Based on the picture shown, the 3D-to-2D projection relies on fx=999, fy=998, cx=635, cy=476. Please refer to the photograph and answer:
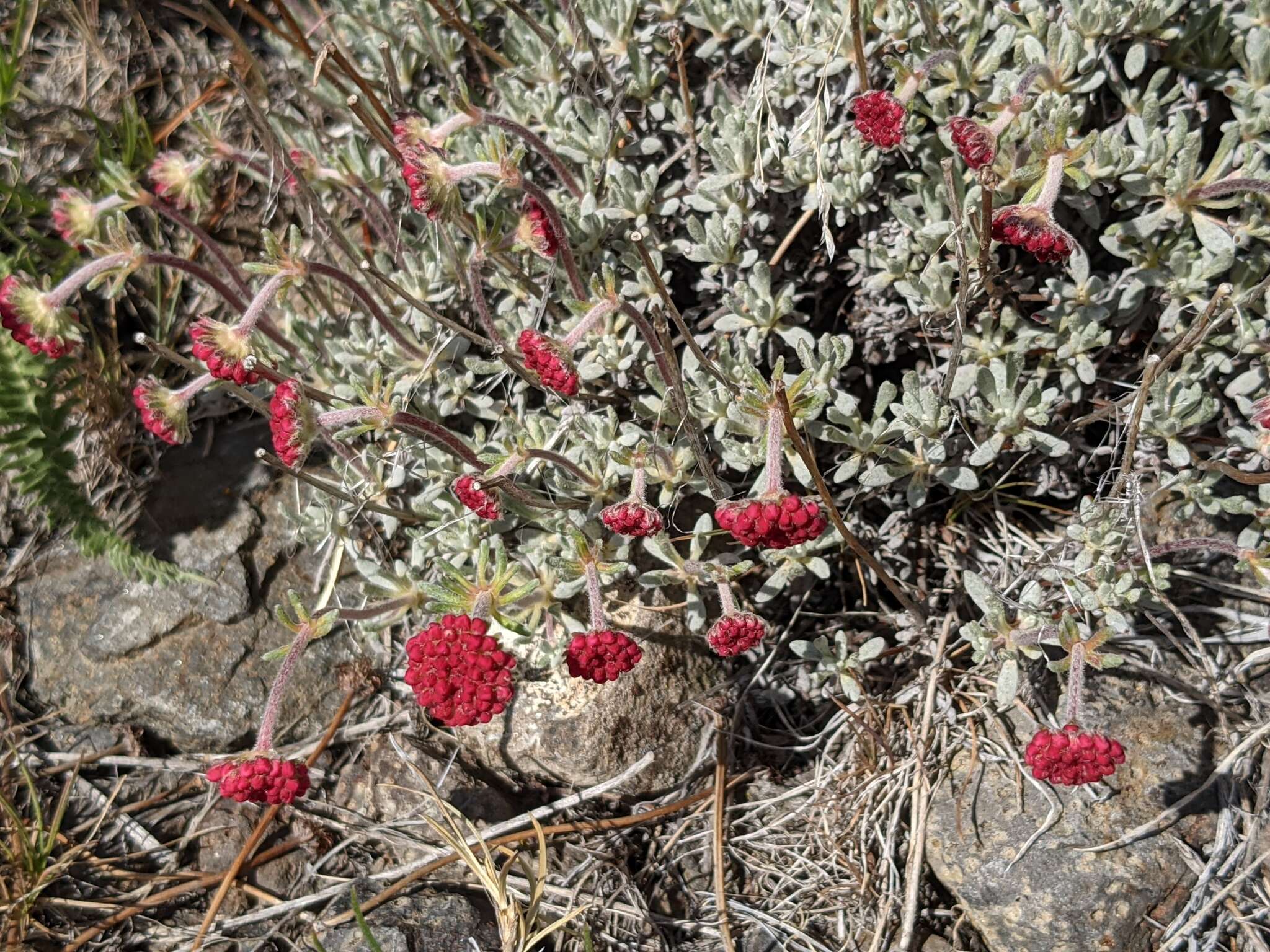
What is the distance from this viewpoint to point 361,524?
3.40 meters

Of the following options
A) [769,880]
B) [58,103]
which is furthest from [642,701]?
[58,103]

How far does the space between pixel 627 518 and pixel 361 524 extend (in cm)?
128

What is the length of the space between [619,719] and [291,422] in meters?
1.31

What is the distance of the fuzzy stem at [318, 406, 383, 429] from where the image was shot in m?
2.54

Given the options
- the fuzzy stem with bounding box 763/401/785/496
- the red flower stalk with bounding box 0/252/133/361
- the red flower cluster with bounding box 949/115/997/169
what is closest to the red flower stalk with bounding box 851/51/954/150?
the red flower cluster with bounding box 949/115/997/169

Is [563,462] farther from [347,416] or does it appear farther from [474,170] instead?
[474,170]

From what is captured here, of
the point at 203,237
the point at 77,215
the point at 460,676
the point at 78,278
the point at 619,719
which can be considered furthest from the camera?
the point at 619,719

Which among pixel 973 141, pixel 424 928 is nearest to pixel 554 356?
pixel 973 141

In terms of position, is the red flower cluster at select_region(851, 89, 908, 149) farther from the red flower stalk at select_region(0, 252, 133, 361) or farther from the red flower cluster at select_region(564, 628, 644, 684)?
the red flower stalk at select_region(0, 252, 133, 361)

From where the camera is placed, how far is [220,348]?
252 cm

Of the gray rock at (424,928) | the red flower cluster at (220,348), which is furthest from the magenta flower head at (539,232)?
the gray rock at (424,928)

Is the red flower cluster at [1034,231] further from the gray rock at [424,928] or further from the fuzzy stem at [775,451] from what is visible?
the gray rock at [424,928]

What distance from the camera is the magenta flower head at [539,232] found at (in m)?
2.75

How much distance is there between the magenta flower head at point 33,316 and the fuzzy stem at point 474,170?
1.05m
